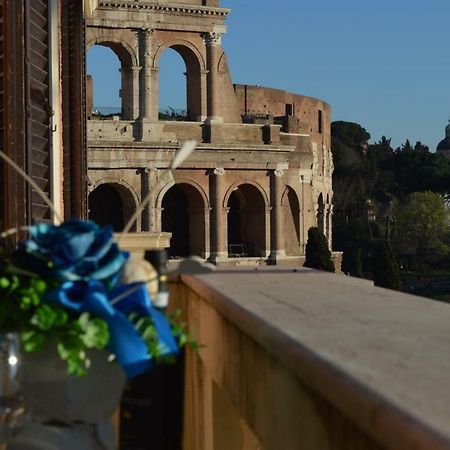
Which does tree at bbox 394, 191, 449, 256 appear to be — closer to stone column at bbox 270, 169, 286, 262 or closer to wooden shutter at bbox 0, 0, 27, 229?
stone column at bbox 270, 169, 286, 262

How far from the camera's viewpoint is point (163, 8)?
3172cm

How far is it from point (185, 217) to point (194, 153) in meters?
3.23

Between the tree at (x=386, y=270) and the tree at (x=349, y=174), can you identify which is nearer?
the tree at (x=386, y=270)

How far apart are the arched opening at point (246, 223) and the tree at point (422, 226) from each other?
1847 cm

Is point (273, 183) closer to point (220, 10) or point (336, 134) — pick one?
point (220, 10)

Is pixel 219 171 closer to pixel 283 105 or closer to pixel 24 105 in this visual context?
pixel 283 105

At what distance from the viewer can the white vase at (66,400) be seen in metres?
1.88

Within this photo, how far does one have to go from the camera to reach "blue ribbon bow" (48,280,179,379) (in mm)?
1817

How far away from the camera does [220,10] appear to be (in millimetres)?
32594

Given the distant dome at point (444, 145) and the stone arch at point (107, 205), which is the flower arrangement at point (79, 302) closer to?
the stone arch at point (107, 205)

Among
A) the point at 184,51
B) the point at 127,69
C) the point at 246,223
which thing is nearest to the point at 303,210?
the point at 246,223

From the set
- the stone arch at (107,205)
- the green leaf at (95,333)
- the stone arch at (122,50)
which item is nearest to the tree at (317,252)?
the stone arch at (107,205)

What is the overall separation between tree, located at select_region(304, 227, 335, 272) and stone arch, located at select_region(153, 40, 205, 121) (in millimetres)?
6006

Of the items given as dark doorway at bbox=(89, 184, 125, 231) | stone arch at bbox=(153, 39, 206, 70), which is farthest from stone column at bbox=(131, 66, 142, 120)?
dark doorway at bbox=(89, 184, 125, 231)
